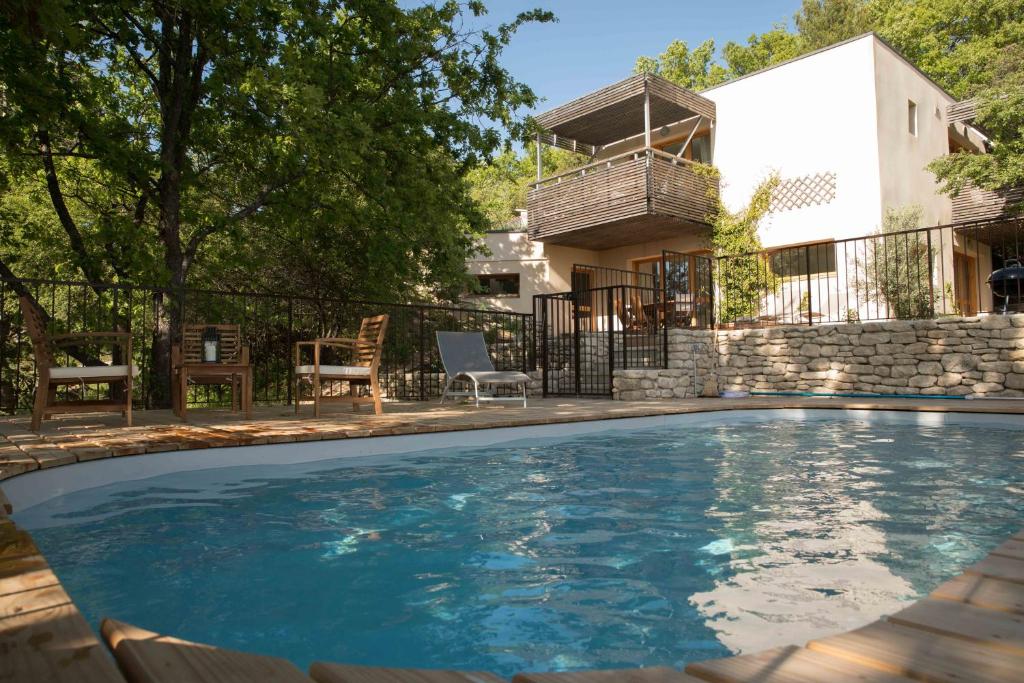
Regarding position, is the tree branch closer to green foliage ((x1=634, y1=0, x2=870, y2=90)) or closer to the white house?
the white house

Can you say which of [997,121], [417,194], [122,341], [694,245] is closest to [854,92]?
[997,121]

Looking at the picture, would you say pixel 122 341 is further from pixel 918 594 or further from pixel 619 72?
pixel 619 72

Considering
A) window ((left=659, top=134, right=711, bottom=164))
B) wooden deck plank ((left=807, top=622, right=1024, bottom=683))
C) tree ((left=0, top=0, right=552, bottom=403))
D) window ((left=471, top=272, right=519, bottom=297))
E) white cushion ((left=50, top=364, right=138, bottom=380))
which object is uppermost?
window ((left=659, top=134, right=711, bottom=164))

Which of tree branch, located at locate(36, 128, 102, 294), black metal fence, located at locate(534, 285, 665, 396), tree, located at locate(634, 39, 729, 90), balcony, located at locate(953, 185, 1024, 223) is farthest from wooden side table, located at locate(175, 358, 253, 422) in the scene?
tree, located at locate(634, 39, 729, 90)

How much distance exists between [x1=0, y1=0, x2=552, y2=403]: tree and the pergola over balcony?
Result: 3.51 meters

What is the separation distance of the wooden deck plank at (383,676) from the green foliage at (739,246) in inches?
464

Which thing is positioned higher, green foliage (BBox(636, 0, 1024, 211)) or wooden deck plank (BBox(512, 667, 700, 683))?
green foliage (BBox(636, 0, 1024, 211))

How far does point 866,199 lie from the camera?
12.7 metres

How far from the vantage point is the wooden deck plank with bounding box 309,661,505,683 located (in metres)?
0.87

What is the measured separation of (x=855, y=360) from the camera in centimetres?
914

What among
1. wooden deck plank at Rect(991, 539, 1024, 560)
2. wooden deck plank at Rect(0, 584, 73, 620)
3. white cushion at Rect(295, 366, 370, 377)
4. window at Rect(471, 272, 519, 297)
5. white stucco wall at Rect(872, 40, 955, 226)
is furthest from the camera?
window at Rect(471, 272, 519, 297)

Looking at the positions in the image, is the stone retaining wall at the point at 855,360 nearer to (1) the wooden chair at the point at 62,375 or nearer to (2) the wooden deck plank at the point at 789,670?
(1) the wooden chair at the point at 62,375

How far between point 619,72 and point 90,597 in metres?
30.5

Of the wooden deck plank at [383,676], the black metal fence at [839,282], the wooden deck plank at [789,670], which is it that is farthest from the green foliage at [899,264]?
the wooden deck plank at [383,676]
